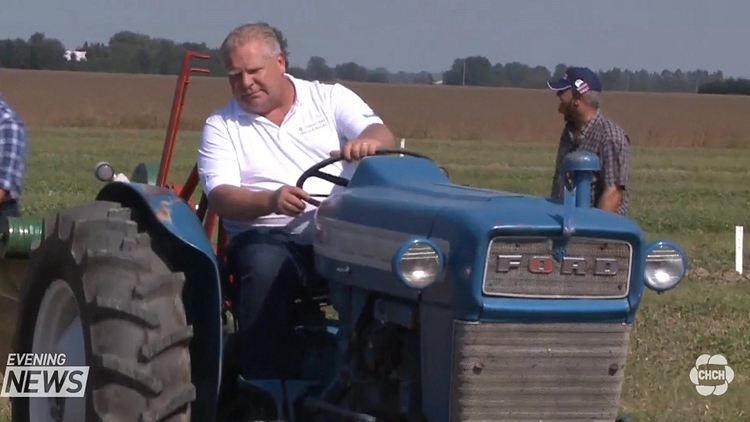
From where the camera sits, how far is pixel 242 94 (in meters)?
4.87

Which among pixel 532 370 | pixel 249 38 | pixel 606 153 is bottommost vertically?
pixel 532 370

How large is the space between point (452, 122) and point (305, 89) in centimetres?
3699

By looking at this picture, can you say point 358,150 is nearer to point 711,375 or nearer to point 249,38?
point 249,38

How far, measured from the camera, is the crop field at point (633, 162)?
7.64 metres

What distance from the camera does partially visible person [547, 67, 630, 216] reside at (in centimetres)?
750

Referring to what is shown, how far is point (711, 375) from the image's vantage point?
7.24m

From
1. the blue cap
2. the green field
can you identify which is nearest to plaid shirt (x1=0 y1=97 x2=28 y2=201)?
the green field

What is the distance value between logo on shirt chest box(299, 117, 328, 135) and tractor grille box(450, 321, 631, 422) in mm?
1398

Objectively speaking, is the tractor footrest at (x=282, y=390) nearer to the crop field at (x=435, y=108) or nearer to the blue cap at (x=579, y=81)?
the blue cap at (x=579, y=81)

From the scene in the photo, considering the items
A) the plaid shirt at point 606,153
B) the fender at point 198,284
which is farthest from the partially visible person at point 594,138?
the fender at point 198,284

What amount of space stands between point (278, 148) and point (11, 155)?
61.4 inches

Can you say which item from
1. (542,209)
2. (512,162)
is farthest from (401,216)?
(512,162)

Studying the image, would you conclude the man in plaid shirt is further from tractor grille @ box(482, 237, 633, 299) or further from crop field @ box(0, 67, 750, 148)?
crop field @ box(0, 67, 750, 148)

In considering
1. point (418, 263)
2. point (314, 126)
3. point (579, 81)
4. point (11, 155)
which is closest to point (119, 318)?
point (418, 263)
